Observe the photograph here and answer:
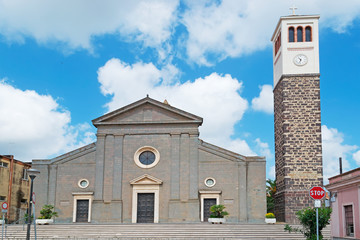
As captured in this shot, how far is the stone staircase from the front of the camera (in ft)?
92.9

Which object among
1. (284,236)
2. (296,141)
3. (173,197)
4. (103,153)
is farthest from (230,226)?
(103,153)

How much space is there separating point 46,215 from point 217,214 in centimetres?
1205

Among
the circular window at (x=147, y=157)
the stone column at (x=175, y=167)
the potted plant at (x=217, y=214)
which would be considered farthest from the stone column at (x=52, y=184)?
the potted plant at (x=217, y=214)

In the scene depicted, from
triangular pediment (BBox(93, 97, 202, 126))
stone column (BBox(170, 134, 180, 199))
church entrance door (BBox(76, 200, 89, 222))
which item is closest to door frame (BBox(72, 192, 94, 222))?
church entrance door (BBox(76, 200, 89, 222))

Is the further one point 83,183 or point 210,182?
point 83,183

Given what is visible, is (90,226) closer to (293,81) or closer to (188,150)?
(188,150)

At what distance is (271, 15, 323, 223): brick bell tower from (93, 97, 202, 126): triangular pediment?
7.33 meters

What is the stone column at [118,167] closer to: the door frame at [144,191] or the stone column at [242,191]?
the door frame at [144,191]

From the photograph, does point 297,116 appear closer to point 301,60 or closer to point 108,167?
point 301,60

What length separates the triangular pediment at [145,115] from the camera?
35.8 meters

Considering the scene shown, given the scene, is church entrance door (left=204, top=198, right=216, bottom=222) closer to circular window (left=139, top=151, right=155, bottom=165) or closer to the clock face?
circular window (left=139, top=151, right=155, bottom=165)

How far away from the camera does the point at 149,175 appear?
35.1 meters

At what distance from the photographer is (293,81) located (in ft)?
115

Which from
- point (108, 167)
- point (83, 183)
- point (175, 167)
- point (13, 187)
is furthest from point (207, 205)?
point (13, 187)
